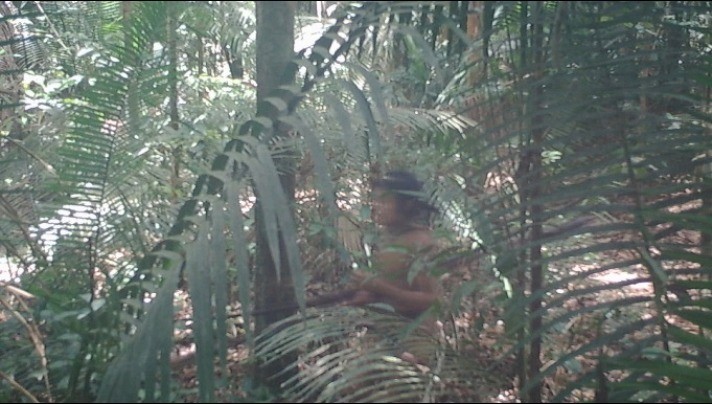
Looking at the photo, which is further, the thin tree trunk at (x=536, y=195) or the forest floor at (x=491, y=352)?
the thin tree trunk at (x=536, y=195)

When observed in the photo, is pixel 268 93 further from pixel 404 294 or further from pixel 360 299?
pixel 404 294

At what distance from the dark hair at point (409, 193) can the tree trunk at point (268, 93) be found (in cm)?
67

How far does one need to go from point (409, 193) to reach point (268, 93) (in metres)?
0.84

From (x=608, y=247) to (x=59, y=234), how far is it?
1.64 meters

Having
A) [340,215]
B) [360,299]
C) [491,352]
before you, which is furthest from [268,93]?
[491,352]

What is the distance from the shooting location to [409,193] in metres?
2.74

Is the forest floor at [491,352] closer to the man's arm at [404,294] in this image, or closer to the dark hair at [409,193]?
the man's arm at [404,294]

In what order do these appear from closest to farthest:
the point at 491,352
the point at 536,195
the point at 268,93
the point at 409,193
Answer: the point at 268,93, the point at 536,195, the point at 491,352, the point at 409,193

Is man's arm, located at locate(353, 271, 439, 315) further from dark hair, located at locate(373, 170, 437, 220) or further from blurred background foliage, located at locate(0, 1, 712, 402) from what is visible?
dark hair, located at locate(373, 170, 437, 220)

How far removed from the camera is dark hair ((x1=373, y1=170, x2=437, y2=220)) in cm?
285

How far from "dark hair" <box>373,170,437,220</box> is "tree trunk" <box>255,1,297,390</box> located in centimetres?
67

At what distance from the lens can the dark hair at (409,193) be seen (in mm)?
2845

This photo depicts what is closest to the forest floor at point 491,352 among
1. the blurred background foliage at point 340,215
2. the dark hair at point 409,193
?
the blurred background foliage at point 340,215

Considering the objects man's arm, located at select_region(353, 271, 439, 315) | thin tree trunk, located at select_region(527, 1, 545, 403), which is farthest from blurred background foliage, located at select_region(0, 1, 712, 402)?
man's arm, located at select_region(353, 271, 439, 315)
